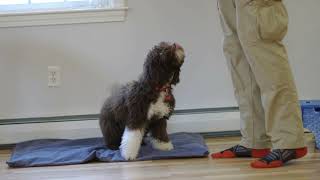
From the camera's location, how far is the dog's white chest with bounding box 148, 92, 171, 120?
8.98 ft

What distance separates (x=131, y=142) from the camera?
2732mm

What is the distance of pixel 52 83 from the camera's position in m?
3.31

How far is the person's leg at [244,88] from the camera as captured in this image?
2.58 m

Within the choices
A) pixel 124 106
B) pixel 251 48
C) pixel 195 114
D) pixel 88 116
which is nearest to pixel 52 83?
pixel 88 116

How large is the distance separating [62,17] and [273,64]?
1517mm

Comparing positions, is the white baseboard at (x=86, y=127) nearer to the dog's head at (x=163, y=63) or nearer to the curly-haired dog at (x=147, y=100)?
the curly-haired dog at (x=147, y=100)

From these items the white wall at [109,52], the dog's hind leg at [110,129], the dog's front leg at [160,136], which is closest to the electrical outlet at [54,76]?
the white wall at [109,52]

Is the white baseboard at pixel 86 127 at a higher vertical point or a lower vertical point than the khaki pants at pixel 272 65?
lower

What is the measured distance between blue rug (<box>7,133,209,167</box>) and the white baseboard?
111mm

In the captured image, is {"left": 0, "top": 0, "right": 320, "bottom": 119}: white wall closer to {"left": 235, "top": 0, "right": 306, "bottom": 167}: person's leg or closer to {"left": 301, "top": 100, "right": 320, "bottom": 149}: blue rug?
{"left": 301, "top": 100, "right": 320, "bottom": 149}: blue rug

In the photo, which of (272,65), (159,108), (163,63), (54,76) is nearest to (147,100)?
(159,108)

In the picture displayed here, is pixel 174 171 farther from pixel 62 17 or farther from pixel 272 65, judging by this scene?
pixel 62 17

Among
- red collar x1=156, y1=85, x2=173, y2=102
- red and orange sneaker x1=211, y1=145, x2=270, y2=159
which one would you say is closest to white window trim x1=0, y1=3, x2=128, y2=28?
red collar x1=156, y1=85, x2=173, y2=102

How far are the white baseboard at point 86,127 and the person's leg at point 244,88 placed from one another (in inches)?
27.1
